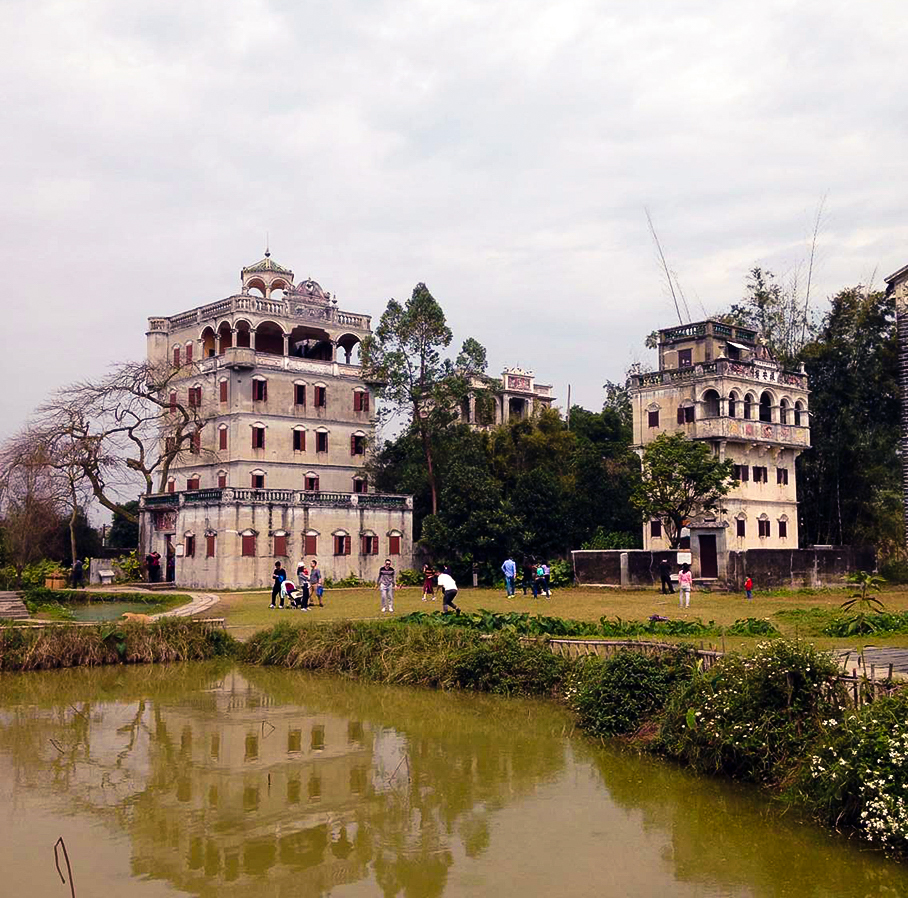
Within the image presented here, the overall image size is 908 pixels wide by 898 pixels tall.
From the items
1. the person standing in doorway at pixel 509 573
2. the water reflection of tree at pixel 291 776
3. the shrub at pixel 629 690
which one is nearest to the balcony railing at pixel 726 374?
the person standing in doorway at pixel 509 573

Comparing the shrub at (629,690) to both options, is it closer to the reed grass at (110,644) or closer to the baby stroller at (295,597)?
the reed grass at (110,644)

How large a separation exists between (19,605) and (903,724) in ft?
86.3

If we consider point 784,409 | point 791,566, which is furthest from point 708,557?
point 784,409

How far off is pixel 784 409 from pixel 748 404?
272cm

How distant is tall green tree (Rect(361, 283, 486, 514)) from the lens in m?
48.3

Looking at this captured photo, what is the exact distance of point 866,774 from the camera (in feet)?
31.8

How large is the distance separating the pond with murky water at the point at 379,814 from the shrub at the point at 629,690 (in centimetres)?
46

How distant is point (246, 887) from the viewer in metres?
8.74

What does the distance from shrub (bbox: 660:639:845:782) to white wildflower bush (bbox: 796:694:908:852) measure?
0.58m

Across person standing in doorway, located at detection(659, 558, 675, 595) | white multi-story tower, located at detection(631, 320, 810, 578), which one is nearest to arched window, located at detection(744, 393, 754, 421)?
white multi-story tower, located at detection(631, 320, 810, 578)

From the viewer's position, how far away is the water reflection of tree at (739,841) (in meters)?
8.96

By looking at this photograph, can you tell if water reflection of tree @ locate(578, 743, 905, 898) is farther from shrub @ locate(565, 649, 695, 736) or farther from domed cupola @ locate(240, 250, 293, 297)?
domed cupola @ locate(240, 250, 293, 297)

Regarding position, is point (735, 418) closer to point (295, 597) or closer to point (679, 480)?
point (679, 480)

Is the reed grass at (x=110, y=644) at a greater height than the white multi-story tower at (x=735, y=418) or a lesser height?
lesser
